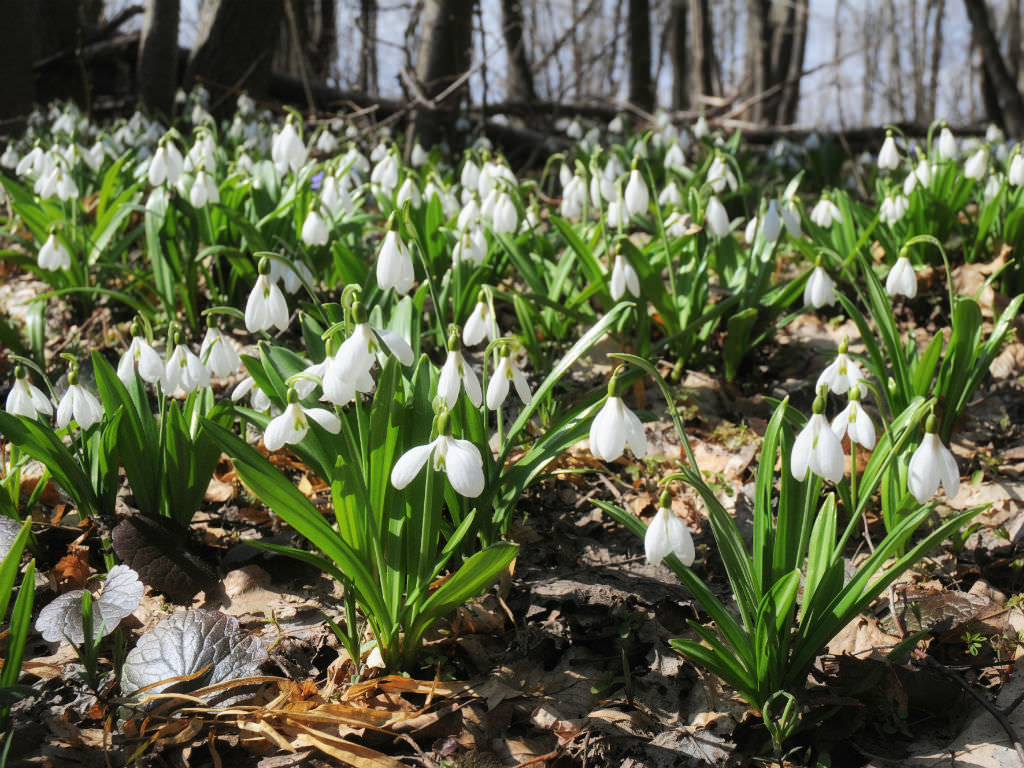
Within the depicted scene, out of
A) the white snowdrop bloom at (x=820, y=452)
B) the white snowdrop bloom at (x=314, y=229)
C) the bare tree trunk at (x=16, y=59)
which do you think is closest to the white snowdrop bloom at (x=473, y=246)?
the white snowdrop bloom at (x=314, y=229)

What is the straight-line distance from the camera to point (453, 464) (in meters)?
1.43

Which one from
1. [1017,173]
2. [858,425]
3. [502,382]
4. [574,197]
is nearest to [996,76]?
[1017,173]

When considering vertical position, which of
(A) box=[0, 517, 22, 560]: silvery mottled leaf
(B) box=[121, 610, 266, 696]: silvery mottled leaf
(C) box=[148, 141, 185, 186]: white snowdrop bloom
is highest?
(C) box=[148, 141, 185, 186]: white snowdrop bloom

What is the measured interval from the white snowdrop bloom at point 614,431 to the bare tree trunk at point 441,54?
4.43 metres

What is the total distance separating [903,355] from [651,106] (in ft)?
22.8

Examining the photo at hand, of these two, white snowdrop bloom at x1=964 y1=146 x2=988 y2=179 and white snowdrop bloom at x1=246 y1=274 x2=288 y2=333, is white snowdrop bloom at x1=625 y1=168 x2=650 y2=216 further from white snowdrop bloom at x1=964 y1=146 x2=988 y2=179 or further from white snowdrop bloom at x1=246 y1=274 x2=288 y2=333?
white snowdrop bloom at x1=964 y1=146 x2=988 y2=179

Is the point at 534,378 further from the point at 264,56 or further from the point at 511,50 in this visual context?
the point at 511,50

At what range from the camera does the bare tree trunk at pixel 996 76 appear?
6.54m

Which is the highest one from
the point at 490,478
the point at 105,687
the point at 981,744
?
the point at 490,478

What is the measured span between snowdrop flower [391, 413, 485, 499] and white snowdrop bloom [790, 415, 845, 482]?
56cm

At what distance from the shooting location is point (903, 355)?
260 centimetres

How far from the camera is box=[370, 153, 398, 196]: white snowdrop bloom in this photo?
3.58 meters

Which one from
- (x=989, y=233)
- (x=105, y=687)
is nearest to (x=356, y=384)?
(x=105, y=687)

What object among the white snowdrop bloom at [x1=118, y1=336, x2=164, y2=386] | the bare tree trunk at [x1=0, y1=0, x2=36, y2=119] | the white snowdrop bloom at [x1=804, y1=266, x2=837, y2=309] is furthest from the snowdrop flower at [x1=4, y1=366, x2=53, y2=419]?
the bare tree trunk at [x1=0, y1=0, x2=36, y2=119]
